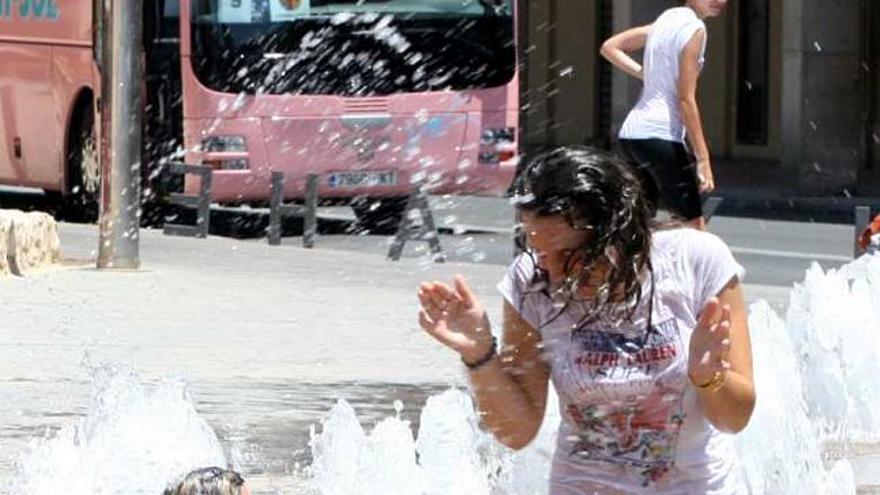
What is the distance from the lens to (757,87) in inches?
1339

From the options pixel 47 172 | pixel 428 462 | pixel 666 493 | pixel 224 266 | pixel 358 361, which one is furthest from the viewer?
pixel 47 172

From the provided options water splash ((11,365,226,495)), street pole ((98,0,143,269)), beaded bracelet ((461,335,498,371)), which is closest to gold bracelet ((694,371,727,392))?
beaded bracelet ((461,335,498,371))

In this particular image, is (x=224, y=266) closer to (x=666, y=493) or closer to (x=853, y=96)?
(x=666, y=493)

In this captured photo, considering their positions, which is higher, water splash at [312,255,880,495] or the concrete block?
water splash at [312,255,880,495]

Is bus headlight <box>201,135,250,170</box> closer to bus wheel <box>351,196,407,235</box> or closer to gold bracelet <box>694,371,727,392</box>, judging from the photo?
bus wheel <box>351,196,407,235</box>

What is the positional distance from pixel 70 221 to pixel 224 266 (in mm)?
6351

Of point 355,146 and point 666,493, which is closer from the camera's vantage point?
point 666,493

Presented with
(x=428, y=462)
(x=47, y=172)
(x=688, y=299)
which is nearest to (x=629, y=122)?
(x=428, y=462)

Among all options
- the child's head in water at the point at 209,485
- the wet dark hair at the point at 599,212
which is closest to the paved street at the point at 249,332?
the child's head in water at the point at 209,485

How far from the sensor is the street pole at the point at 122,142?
1560cm

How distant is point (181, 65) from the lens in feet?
67.6

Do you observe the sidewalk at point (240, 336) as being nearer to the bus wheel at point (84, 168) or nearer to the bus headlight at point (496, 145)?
the bus headlight at point (496, 145)

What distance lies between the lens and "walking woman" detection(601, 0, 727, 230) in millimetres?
11328

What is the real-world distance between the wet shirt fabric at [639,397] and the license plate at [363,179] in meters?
15.9
